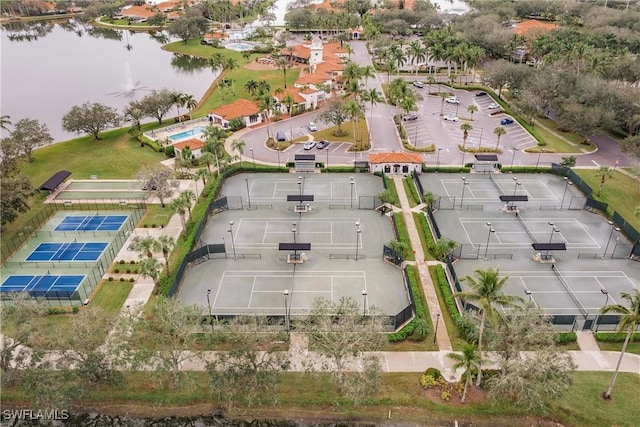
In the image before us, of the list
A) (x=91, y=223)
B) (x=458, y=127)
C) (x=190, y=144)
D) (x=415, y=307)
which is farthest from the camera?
(x=458, y=127)

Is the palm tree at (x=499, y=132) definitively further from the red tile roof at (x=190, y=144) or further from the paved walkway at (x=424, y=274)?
the red tile roof at (x=190, y=144)

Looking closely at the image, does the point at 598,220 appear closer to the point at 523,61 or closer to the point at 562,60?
the point at 562,60

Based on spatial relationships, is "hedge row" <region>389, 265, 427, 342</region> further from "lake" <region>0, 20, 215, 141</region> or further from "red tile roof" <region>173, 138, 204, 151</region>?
"lake" <region>0, 20, 215, 141</region>

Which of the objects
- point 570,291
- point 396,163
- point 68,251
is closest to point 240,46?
point 396,163

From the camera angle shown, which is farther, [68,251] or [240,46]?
[240,46]

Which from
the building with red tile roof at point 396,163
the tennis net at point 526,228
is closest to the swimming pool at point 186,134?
the building with red tile roof at point 396,163

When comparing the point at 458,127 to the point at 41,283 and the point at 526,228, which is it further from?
the point at 41,283
